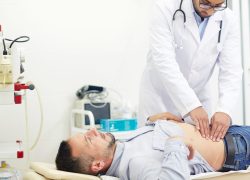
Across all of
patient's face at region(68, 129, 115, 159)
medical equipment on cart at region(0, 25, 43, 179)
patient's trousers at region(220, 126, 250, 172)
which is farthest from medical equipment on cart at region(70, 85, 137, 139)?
patient's trousers at region(220, 126, 250, 172)

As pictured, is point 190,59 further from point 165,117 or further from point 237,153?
point 237,153

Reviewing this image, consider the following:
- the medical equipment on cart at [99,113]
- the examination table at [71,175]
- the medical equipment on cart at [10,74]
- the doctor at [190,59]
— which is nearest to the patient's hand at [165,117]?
the doctor at [190,59]

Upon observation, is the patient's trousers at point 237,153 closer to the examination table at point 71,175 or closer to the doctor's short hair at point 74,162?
the examination table at point 71,175

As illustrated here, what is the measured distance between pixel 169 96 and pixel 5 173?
0.97 meters

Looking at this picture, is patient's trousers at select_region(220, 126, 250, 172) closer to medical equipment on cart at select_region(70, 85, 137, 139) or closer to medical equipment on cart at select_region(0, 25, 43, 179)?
medical equipment on cart at select_region(0, 25, 43, 179)

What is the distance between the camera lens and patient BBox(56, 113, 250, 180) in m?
1.38

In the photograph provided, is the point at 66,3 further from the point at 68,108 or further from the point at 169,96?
the point at 169,96

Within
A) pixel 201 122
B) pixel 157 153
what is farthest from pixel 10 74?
pixel 201 122

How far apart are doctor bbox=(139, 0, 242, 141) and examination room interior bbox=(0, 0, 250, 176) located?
884 mm

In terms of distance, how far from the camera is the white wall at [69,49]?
289 centimetres

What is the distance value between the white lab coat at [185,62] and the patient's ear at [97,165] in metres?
0.53

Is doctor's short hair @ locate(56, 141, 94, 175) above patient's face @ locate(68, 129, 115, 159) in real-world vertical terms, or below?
below

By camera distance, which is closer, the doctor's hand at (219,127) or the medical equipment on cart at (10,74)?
the doctor's hand at (219,127)

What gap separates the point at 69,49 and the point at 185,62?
1280 mm
